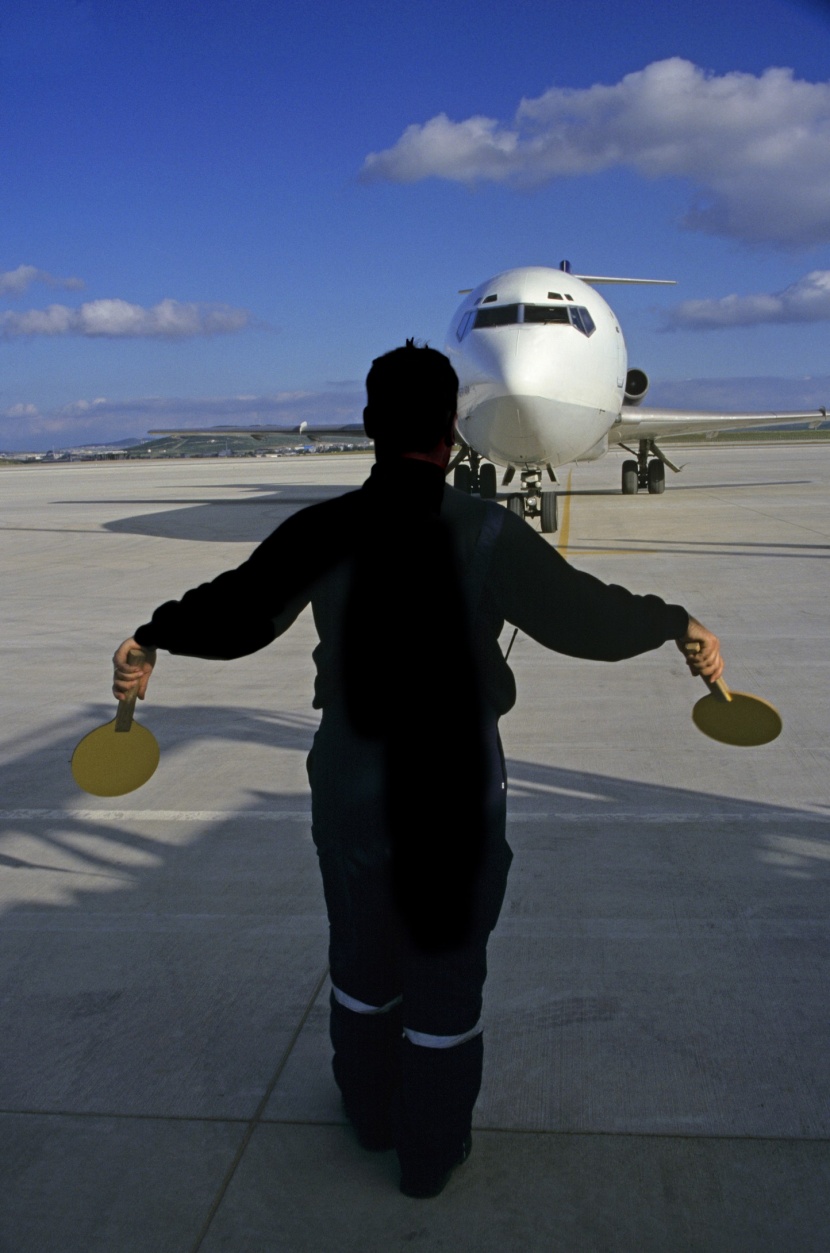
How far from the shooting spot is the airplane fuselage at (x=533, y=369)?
14.0 m

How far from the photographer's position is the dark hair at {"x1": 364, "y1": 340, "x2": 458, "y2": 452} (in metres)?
2.38

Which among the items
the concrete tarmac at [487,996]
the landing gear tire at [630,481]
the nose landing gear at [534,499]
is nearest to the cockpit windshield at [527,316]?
the nose landing gear at [534,499]

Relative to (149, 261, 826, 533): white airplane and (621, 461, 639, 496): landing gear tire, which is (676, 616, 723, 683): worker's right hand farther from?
(621, 461, 639, 496): landing gear tire

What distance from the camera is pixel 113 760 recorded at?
281cm

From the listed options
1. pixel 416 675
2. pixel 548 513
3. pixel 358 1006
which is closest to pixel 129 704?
pixel 416 675

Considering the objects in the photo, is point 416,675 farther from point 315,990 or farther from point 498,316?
point 498,316

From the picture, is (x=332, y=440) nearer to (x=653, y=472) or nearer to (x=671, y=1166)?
(x=653, y=472)

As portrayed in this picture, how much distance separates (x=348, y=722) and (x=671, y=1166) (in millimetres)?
1234

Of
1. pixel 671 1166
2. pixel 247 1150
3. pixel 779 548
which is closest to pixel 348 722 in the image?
pixel 247 1150

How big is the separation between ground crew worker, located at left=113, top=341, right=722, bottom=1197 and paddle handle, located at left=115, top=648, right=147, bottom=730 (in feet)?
0.08

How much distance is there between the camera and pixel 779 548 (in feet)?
44.3

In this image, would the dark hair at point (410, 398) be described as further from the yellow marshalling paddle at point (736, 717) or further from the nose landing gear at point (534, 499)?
the nose landing gear at point (534, 499)

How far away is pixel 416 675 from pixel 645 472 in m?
23.3

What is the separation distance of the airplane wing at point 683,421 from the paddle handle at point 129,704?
59.9 feet
